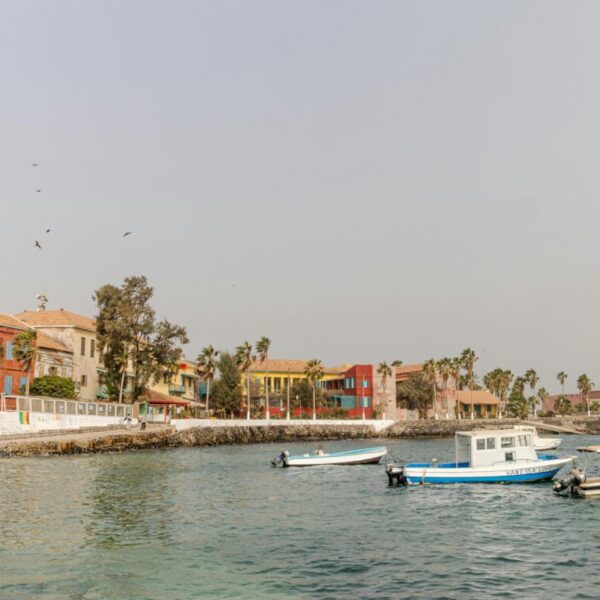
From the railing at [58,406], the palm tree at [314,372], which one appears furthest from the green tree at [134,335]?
the palm tree at [314,372]

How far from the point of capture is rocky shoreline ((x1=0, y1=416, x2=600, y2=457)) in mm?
59606

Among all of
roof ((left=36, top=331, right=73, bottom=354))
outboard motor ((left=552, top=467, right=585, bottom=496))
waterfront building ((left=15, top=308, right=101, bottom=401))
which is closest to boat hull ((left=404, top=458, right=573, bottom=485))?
outboard motor ((left=552, top=467, right=585, bottom=496))

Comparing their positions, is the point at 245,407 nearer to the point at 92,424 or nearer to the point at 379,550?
the point at 92,424

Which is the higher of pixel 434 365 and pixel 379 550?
pixel 434 365

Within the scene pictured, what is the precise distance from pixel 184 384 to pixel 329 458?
6628 cm

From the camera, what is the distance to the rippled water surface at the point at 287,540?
17844mm

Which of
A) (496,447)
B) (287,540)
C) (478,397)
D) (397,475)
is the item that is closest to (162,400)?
(397,475)

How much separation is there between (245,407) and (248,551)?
9659 cm

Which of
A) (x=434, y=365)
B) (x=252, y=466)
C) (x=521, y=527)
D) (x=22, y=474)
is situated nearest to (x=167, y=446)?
(x=252, y=466)

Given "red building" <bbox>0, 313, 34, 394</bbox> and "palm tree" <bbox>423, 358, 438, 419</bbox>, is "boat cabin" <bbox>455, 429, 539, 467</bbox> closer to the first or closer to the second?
"red building" <bbox>0, 313, 34, 394</bbox>

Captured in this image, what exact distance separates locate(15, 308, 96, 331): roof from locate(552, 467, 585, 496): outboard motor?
63855 mm

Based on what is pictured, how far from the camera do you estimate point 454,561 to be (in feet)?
67.9

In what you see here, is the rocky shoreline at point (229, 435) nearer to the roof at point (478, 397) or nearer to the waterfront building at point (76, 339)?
the roof at point (478, 397)

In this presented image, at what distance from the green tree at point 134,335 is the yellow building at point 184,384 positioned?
21783 millimetres
